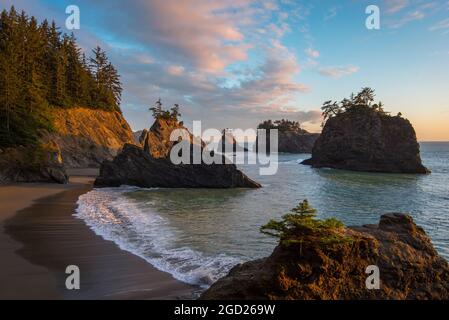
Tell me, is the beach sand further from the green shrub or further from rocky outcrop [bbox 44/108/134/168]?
rocky outcrop [bbox 44/108/134/168]

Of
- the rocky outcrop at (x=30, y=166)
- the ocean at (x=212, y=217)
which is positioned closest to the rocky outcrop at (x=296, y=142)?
the ocean at (x=212, y=217)

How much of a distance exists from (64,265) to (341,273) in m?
9.23

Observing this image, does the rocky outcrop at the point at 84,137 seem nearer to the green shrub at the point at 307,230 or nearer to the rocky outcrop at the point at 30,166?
the rocky outcrop at the point at 30,166

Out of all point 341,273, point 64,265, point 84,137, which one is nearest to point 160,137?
point 84,137

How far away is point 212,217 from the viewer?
21.6 metres

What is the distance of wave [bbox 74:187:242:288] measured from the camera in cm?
1129

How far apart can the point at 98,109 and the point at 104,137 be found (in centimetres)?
1048

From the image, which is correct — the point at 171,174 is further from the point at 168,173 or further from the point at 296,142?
the point at 296,142

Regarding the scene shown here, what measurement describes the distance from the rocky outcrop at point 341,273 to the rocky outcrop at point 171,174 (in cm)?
3057

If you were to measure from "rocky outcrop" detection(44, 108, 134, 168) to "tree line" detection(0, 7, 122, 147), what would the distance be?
2280 mm

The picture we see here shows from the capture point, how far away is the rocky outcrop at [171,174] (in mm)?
38562

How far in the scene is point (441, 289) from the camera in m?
7.74

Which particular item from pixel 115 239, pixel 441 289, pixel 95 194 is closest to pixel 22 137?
pixel 95 194
